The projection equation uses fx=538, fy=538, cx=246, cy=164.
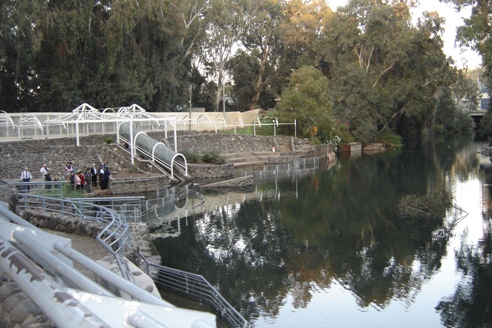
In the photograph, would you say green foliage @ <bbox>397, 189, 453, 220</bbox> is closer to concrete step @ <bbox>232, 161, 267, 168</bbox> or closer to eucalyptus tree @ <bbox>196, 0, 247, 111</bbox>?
concrete step @ <bbox>232, 161, 267, 168</bbox>

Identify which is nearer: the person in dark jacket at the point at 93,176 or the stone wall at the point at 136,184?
the stone wall at the point at 136,184

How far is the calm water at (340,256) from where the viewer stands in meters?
12.2

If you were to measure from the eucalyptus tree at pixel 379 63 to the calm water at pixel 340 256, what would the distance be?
26484 mm

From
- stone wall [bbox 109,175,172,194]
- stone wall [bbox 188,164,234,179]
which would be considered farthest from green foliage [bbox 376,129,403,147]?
stone wall [bbox 109,175,172,194]

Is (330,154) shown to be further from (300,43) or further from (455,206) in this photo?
(455,206)

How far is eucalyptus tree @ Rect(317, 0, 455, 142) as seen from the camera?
53219mm

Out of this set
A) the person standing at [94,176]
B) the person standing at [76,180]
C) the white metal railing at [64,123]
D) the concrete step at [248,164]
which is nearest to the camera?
the person standing at [76,180]

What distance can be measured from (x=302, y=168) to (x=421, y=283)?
2345cm

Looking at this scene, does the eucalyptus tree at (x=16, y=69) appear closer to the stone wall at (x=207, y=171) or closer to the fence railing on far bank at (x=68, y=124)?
the fence railing on far bank at (x=68, y=124)

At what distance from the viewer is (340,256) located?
16.3m

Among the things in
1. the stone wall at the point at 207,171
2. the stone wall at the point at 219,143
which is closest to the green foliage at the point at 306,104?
the stone wall at the point at 219,143

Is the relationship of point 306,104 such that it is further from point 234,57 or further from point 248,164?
point 234,57

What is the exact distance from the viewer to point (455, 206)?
22.1 m

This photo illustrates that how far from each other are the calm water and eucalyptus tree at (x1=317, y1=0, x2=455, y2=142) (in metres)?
26.5
